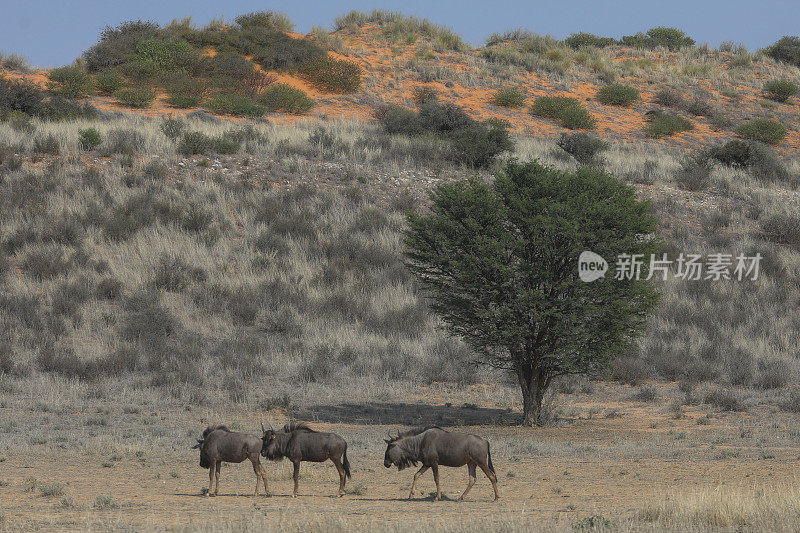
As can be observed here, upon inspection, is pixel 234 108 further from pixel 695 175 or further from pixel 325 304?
pixel 695 175

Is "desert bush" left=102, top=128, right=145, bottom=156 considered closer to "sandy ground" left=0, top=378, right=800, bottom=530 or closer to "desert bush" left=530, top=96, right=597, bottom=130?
"sandy ground" left=0, top=378, right=800, bottom=530

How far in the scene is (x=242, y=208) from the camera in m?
28.2

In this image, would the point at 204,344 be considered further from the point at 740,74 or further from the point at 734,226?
the point at 740,74

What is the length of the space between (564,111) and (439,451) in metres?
37.8

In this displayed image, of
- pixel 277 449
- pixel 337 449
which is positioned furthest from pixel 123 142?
pixel 337 449

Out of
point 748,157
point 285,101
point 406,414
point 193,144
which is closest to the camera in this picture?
point 406,414

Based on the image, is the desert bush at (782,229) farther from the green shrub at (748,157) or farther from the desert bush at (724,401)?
the desert bush at (724,401)

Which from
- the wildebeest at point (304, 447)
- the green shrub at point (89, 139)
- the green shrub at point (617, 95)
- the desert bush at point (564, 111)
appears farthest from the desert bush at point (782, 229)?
the wildebeest at point (304, 447)

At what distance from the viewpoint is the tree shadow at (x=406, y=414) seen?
16969mm

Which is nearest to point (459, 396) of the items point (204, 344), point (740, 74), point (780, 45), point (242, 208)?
point (204, 344)

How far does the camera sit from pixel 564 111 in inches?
1758

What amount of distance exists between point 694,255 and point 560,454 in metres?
17.7

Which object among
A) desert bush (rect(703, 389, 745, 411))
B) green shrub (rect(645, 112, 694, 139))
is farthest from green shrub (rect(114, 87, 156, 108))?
desert bush (rect(703, 389, 745, 411))

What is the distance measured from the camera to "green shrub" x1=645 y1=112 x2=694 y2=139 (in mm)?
44375
